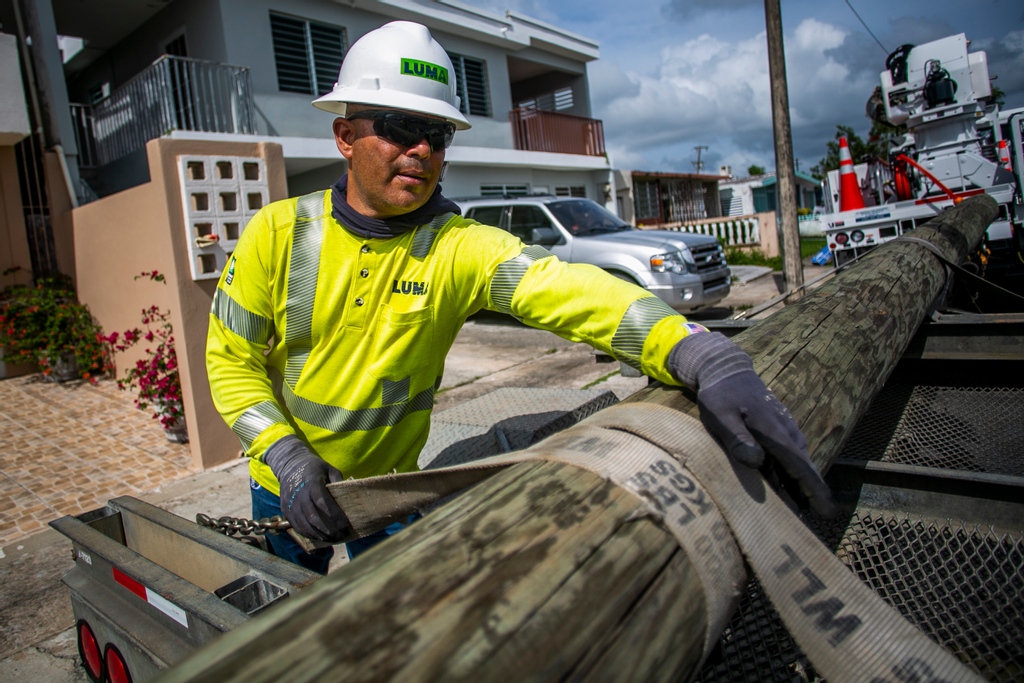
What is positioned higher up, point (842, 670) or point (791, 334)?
point (791, 334)

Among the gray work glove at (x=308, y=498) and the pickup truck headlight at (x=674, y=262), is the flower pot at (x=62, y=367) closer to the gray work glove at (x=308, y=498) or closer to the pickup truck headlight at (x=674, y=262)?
the pickup truck headlight at (x=674, y=262)

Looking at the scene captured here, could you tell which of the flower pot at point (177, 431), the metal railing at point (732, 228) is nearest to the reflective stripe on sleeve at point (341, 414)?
the flower pot at point (177, 431)

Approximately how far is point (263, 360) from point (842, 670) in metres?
1.64

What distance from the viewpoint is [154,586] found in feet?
4.97

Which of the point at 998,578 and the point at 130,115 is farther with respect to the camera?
the point at 130,115

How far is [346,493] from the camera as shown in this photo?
5.47 feet

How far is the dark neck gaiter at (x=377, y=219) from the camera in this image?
1.96 m

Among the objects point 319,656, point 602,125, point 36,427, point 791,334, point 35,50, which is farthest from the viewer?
point 602,125

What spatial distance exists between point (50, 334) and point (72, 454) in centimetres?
307

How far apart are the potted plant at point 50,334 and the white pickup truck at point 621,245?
513 cm

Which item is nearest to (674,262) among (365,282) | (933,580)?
(933,580)

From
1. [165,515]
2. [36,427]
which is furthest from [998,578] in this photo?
[36,427]

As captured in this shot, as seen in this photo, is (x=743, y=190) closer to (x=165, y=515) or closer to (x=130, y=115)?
(x=130, y=115)

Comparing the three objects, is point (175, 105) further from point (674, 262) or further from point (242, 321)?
point (242, 321)
